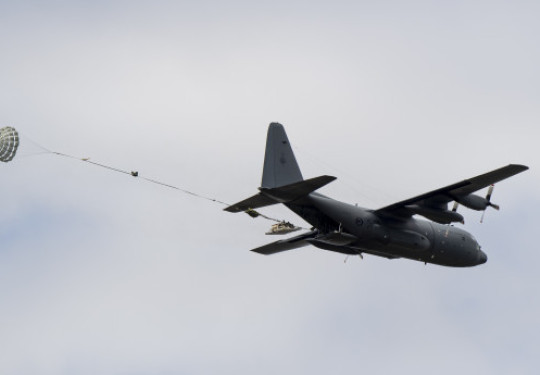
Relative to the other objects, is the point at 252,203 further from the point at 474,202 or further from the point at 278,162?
the point at 474,202

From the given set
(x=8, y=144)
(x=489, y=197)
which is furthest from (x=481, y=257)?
(x=8, y=144)

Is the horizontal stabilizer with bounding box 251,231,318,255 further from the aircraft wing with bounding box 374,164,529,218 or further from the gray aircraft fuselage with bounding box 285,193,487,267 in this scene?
the aircraft wing with bounding box 374,164,529,218

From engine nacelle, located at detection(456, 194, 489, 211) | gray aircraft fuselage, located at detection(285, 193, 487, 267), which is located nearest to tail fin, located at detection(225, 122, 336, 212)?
gray aircraft fuselage, located at detection(285, 193, 487, 267)

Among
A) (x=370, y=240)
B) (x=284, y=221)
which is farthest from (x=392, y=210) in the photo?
(x=284, y=221)

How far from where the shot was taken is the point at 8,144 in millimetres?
39469

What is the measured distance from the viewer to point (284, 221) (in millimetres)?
43594

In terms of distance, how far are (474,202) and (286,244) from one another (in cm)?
965

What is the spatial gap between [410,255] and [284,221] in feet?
20.2

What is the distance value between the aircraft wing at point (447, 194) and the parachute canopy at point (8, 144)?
16117 mm

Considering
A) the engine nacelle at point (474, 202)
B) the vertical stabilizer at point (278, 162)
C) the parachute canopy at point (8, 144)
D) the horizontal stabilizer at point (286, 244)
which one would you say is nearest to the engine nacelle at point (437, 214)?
the engine nacelle at point (474, 202)

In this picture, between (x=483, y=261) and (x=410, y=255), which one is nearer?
(x=410, y=255)

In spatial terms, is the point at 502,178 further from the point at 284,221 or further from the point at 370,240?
the point at 284,221

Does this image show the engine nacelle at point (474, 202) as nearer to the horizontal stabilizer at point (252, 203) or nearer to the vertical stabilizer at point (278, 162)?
the vertical stabilizer at point (278, 162)

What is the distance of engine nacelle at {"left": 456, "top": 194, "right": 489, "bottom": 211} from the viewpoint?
42.2 meters
